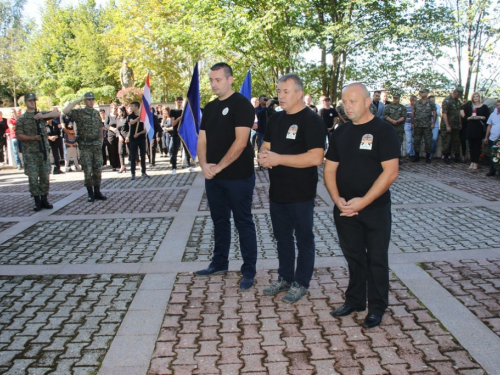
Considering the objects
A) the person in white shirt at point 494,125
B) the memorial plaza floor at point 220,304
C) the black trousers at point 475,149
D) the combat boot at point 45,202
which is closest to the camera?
the memorial plaza floor at point 220,304

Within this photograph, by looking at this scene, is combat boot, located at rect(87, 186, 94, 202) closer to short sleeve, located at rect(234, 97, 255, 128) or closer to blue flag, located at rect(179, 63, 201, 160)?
blue flag, located at rect(179, 63, 201, 160)

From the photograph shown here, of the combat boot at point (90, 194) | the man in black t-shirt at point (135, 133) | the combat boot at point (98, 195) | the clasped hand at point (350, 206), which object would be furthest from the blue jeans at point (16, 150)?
the clasped hand at point (350, 206)

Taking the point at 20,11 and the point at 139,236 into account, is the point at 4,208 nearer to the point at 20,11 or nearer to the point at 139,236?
the point at 139,236

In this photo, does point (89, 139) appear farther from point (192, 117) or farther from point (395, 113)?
point (395, 113)

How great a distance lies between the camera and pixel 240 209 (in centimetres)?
506

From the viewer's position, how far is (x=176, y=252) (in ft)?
21.0

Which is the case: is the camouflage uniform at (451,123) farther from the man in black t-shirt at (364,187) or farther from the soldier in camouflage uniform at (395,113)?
the man in black t-shirt at (364,187)

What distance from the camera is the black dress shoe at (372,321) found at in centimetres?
409

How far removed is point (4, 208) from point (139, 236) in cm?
407

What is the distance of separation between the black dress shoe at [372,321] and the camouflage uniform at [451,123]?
11.6 m

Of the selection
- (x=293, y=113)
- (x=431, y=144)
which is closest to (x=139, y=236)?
(x=293, y=113)

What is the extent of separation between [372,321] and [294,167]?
1394 mm

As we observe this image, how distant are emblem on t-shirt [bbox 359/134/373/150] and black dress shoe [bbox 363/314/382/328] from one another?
4.35 feet

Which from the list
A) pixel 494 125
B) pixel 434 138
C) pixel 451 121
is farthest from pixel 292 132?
pixel 434 138
